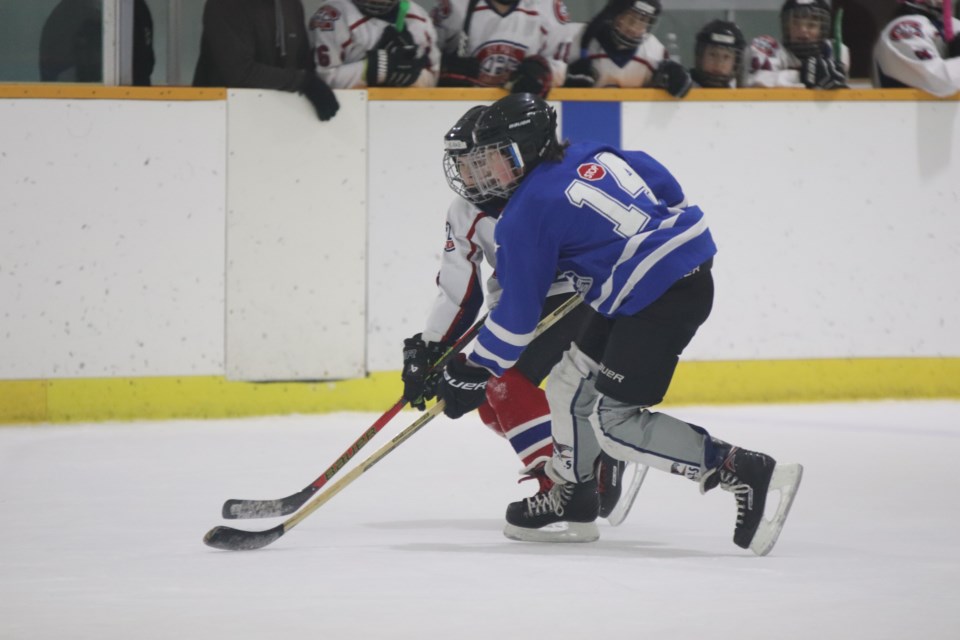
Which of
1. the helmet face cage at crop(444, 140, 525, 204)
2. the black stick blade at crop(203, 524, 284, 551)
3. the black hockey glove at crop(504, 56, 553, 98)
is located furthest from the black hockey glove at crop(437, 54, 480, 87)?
the black stick blade at crop(203, 524, 284, 551)

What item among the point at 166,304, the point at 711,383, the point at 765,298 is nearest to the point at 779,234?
the point at 765,298

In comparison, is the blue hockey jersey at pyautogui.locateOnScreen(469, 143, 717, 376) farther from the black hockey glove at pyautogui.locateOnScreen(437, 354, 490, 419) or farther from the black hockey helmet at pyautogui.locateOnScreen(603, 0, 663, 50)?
the black hockey helmet at pyautogui.locateOnScreen(603, 0, 663, 50)

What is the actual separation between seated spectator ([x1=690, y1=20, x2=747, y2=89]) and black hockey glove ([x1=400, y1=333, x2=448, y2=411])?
8.22 ft

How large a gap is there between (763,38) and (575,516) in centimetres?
300

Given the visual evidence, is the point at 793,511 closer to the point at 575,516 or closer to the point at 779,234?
the point at 575,516

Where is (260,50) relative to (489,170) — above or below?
above

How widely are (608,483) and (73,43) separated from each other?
2.68 m

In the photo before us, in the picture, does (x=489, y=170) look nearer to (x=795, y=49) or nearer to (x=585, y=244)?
(x=585, y=244)

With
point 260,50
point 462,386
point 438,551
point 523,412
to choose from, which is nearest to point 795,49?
point 260,50

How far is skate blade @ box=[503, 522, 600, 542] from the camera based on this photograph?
2.88 m

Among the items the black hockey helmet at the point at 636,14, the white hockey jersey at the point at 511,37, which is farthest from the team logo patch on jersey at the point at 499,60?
the black hockey helmet at the point at 636,14

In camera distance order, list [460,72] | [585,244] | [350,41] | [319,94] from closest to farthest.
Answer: [585,244] < [319,94] < [350,41] < [460,72]

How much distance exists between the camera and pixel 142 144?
15.1 ft

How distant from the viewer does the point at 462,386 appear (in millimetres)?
2695
